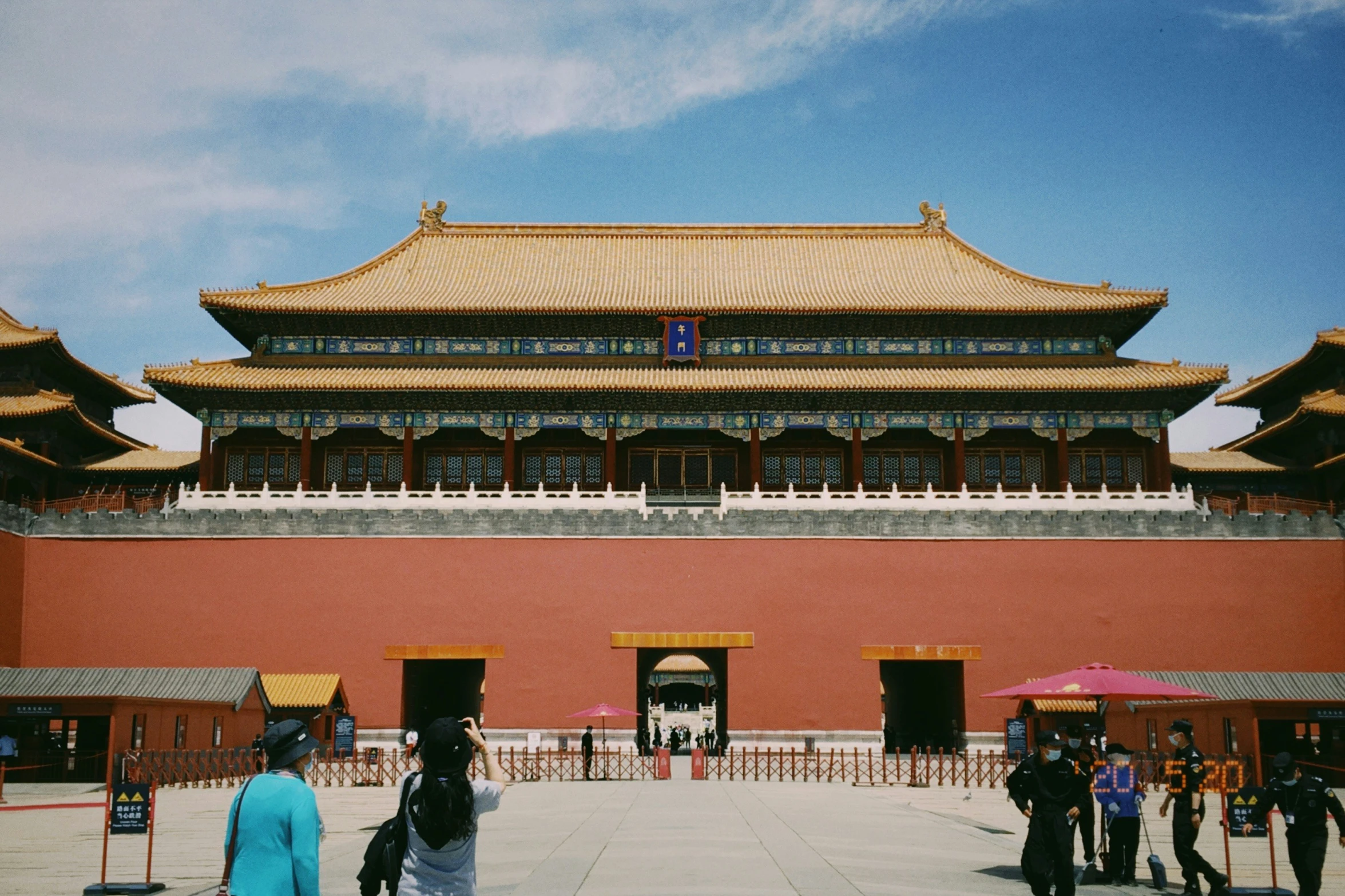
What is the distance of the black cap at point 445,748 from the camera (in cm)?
550

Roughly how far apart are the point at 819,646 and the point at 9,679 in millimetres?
14873

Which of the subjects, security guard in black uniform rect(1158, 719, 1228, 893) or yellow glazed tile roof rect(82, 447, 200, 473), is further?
yellow glazed tile roof rect(82, 447, 200, 473)

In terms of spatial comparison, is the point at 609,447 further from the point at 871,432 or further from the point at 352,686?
the point at 352,686

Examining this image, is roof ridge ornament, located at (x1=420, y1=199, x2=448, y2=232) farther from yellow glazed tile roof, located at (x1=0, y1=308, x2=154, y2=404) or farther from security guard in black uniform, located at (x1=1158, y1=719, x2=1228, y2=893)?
security guard in black uniform, located at (x1=1158, y1=719, x2=1228, y2=893)

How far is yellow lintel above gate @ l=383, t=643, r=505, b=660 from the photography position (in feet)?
86.4

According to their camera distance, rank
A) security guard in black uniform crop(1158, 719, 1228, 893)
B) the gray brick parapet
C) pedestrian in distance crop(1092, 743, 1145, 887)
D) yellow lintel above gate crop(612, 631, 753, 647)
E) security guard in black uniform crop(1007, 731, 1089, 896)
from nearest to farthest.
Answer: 1. security guard in black uniform crop(1007, 731, 1089, 896)
2. security guard in black uniform crop(1158, 719, 1228, 893)
3. pedestrian in distance crop(1092, 743, 1145, 887)
4. yellow lintel above gate crop(612, 631, 753, 647)
5. the gray brick parapet

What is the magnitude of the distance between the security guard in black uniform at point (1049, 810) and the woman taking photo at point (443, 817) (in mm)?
5237

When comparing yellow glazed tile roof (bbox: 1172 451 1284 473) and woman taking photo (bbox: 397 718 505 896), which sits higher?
yellow glazed tile roof (bbox: 1172 451 1284 473)

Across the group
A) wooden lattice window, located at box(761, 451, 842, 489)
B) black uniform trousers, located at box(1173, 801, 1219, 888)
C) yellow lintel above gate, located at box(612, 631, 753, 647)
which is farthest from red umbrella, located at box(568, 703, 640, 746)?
black uniform trousers, located at box(1173, 801, 1219, 888)

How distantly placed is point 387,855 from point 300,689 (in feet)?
68.3

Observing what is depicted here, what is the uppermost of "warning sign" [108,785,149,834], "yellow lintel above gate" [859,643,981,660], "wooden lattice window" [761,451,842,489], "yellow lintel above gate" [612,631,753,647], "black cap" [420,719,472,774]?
"wooden lattice window" [761,451,842,489]

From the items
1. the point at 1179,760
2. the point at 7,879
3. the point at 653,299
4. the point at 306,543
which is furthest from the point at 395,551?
the point at 1179,760

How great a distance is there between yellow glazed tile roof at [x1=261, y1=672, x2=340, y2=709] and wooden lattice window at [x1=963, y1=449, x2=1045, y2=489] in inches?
662

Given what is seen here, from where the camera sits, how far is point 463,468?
33469mm
